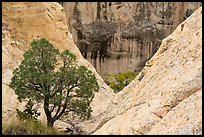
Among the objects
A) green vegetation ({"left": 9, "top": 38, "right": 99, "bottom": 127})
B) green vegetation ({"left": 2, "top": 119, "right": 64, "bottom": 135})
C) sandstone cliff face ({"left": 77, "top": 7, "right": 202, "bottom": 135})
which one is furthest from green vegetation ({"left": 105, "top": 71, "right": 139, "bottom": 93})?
green vegetation ({"left": 2, "top": 119, "right": 64, "bottom": 135})

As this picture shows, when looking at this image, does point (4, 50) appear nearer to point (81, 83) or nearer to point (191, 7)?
point (81, 83)

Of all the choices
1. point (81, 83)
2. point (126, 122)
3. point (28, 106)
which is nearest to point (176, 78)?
point (126, 122)

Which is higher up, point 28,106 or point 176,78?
point 176,78

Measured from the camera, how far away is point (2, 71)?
17.5m

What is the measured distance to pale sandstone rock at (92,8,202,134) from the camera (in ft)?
30.7

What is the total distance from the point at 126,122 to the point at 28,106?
16.6ft

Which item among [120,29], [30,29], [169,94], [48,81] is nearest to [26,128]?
[48,81]

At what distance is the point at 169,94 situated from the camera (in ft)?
34.8

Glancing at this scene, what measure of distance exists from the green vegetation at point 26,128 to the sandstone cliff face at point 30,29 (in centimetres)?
396

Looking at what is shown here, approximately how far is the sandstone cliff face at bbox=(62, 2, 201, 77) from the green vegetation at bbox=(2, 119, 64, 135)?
21.9 metres

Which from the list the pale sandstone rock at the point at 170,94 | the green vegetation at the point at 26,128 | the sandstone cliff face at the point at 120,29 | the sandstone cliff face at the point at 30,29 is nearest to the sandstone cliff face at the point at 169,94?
the pale sandstone rock at the point at 170,94

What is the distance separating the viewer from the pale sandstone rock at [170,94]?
9344 millimetres

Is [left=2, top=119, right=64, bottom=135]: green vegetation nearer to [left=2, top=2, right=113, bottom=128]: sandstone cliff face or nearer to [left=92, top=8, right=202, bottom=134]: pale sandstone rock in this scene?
[left=92, top=8, right=202, bottom=134]: pale sandstone rock

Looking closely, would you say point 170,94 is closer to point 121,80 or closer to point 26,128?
point 26,128
